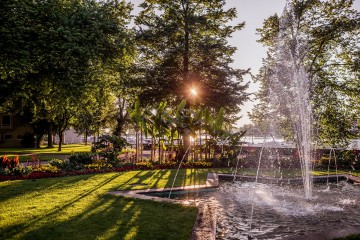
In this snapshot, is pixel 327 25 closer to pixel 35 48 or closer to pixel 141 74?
pixel 141 74

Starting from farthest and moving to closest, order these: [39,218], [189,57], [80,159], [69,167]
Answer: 1. [189,57]
2. [80,159]
3. [69,167]
4. [39,218]

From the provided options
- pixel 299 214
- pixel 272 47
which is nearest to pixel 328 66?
pixel 272 47

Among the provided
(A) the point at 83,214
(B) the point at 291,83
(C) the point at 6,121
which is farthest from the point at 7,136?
(A) the point at 83,214

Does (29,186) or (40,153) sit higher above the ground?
(40,153)

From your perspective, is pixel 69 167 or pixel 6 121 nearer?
pixel 69 167

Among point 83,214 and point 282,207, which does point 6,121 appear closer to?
point 83,214

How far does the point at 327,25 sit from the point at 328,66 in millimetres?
3793

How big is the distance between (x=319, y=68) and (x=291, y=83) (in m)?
2.73

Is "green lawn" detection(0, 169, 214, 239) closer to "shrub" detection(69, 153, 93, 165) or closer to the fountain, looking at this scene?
the fountain

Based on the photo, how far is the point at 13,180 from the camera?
12977mm

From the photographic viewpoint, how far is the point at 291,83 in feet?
81.5

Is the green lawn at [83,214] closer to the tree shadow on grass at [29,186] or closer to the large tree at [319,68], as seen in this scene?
the tree shadow on grass at [29,186]

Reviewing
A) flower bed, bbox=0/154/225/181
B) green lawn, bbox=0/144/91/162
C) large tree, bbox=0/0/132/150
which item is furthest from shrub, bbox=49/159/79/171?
large tree, bbox=0/0/132/150

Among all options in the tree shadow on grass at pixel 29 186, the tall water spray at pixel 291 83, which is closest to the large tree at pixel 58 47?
the tree shadow on grass at pixel 29 186
